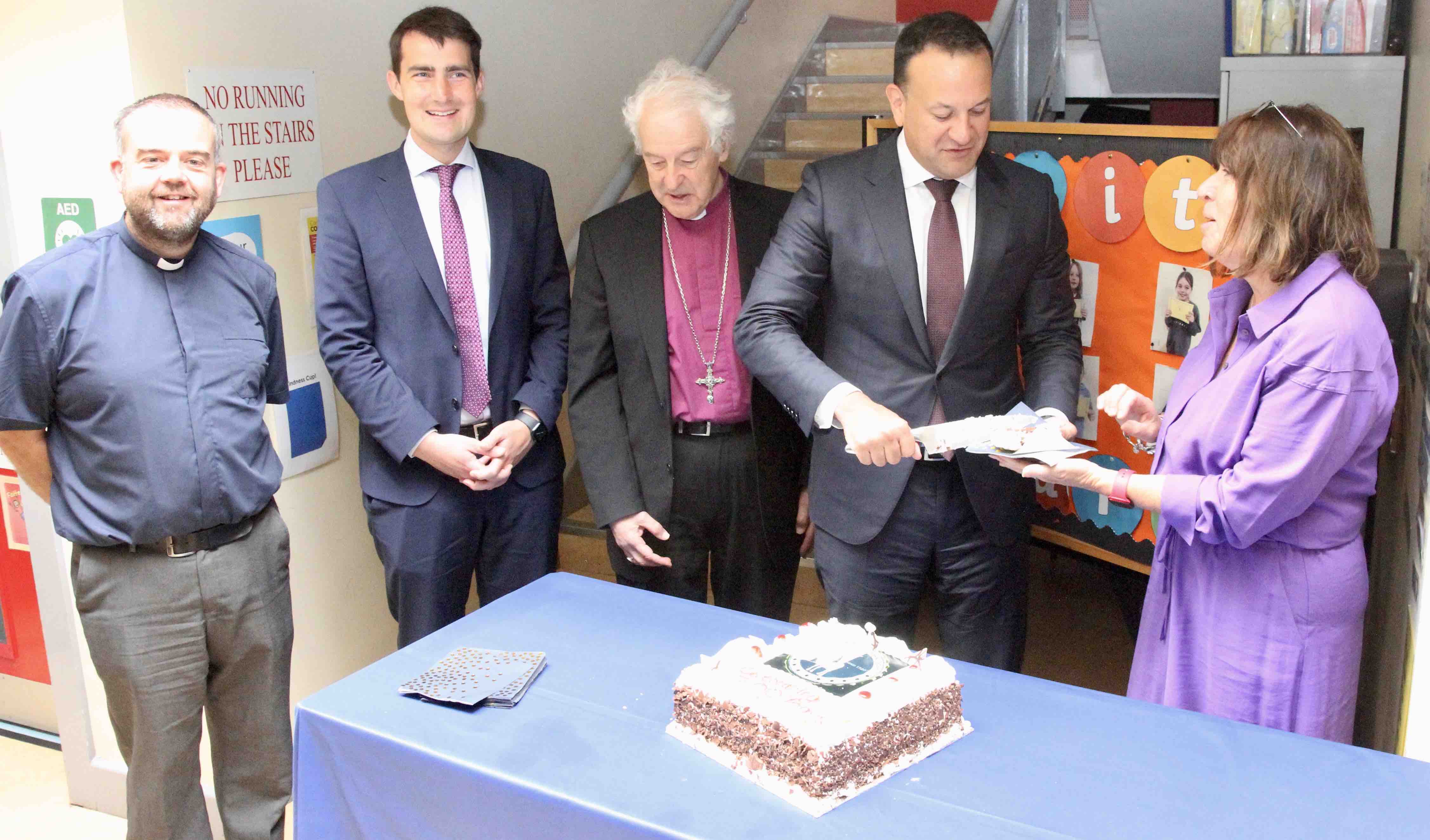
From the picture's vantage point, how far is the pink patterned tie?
2.96 meters

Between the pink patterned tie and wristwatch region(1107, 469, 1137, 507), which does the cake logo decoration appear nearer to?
wristwatch region(1107, 469, 1137, 507)

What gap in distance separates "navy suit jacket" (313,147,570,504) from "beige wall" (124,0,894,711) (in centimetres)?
36

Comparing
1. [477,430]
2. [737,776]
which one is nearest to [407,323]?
[477,430]

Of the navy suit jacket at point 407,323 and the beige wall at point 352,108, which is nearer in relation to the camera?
the navy suit jacket at point 407,323

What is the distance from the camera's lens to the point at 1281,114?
→ 200 cm

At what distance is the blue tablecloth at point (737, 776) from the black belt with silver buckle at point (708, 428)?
848 millimetres

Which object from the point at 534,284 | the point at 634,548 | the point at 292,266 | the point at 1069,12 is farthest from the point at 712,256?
the point at 1069,12

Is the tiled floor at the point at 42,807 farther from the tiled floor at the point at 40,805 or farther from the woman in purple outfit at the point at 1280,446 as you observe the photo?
the woman in purple outfit at the point at 1280,446

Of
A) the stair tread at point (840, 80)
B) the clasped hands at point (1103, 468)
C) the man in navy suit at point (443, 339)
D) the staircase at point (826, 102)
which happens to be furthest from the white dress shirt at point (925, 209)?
the stair tread at point (840, 80)

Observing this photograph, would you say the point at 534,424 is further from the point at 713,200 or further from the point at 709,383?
the point at 713,200

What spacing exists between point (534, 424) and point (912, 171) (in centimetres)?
117

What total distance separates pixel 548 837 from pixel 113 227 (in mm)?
1679

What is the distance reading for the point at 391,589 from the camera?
304 centimetres

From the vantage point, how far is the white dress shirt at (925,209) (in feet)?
8.29
